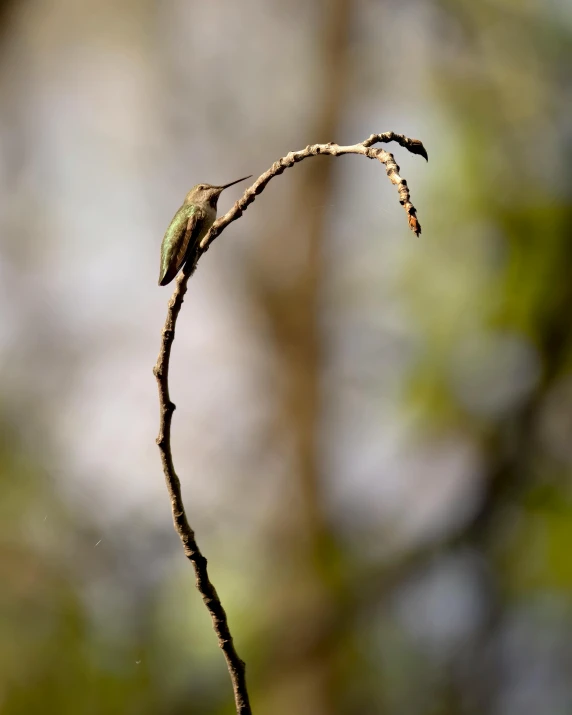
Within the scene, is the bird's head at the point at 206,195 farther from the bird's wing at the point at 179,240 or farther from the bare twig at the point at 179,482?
the bare twig at the point at 179,482

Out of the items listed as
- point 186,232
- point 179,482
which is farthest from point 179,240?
point 179,482

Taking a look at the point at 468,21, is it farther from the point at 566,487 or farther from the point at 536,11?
the point at 566,487

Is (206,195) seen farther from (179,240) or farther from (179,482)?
(179,482)

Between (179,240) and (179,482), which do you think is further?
(179,240)

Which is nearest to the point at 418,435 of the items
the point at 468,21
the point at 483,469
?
the point at 483,469

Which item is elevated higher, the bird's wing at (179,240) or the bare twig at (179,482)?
the bird's wing at (179,240)

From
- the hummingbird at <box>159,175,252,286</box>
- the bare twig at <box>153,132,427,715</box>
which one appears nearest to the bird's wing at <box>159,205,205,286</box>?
the hummingbird at <box>159,175,252,286</box>

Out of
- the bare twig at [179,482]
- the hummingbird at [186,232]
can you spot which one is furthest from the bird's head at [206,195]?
the bare twig at [179,482]

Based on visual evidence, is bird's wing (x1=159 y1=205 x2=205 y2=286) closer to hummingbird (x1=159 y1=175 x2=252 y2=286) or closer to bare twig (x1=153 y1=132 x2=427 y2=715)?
hummingbird (x1=159 y1=175 x2=252 y2=286)
